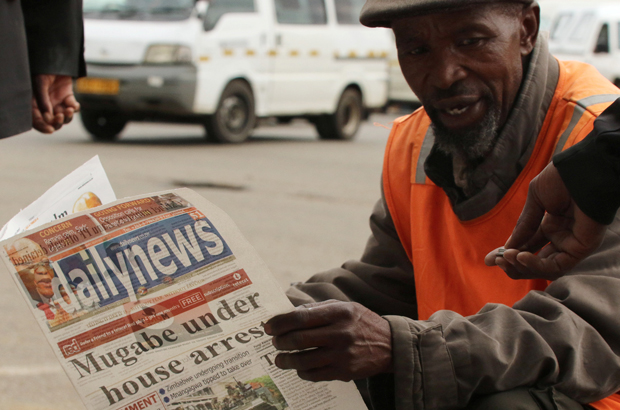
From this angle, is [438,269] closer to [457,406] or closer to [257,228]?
[457,406]

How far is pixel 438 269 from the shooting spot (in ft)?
6.44

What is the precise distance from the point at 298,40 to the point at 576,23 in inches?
280

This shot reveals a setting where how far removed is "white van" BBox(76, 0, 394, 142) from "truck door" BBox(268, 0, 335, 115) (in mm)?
12

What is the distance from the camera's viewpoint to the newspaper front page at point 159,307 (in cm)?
142

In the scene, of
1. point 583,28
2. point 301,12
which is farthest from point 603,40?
point 301,12

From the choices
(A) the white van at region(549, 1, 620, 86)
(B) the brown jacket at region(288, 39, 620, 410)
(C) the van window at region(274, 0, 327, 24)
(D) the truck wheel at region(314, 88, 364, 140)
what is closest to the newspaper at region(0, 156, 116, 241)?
(B) the brown jacket at region(288, 39, 620, 410)

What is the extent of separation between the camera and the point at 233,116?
946 cm

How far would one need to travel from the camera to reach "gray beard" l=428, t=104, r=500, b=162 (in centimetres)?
189

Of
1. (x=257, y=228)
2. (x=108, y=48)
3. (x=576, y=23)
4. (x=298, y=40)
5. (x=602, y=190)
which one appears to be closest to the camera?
(x=602, y=190)

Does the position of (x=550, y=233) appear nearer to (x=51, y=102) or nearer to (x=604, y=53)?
(x=51, y=102)

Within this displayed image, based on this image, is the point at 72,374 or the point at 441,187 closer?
the point at 72,374

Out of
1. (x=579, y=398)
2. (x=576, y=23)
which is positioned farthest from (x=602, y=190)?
(x=576, y=23)

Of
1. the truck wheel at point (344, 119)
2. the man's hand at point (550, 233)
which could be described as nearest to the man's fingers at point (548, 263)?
the man's hand at point (550, 233)

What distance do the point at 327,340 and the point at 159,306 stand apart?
1.02 feet
